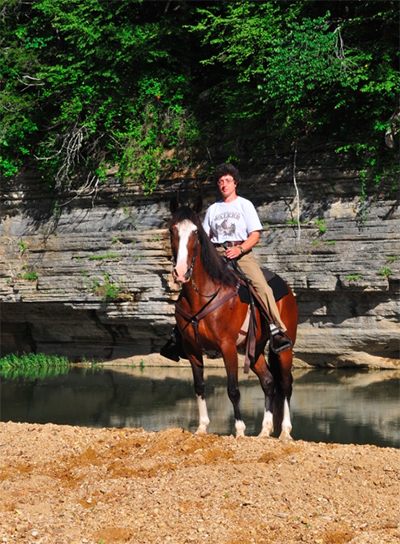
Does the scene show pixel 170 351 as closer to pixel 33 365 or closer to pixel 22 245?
pixel 33 365

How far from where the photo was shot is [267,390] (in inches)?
360

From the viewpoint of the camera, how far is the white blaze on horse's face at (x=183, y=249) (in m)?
7.78

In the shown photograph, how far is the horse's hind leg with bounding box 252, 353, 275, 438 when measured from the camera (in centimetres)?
→ 902

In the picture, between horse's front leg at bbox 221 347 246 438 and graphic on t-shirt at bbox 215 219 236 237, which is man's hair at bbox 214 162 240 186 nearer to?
graphic on t-shirt at bbox 215 219 236 237

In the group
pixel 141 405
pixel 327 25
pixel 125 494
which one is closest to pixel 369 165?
pixel 327 25

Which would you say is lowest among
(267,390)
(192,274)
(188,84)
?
(267,390)

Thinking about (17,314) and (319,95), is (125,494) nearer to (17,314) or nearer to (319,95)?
(319,95)

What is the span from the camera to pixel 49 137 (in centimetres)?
1919

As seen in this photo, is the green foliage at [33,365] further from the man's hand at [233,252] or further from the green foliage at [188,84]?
the man's hand at [233,252]

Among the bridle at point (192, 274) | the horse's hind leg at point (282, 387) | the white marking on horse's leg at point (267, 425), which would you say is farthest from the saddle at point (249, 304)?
the white marking on horse's leg at point (267, 425)

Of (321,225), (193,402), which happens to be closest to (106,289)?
(193,402)

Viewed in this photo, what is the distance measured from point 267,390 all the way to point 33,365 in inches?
458

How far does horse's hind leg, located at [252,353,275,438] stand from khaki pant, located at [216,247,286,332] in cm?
60

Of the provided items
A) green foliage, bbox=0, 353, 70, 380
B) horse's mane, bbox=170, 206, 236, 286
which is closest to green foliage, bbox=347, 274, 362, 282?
green foliage, bbox=0, 353, 70, 380
